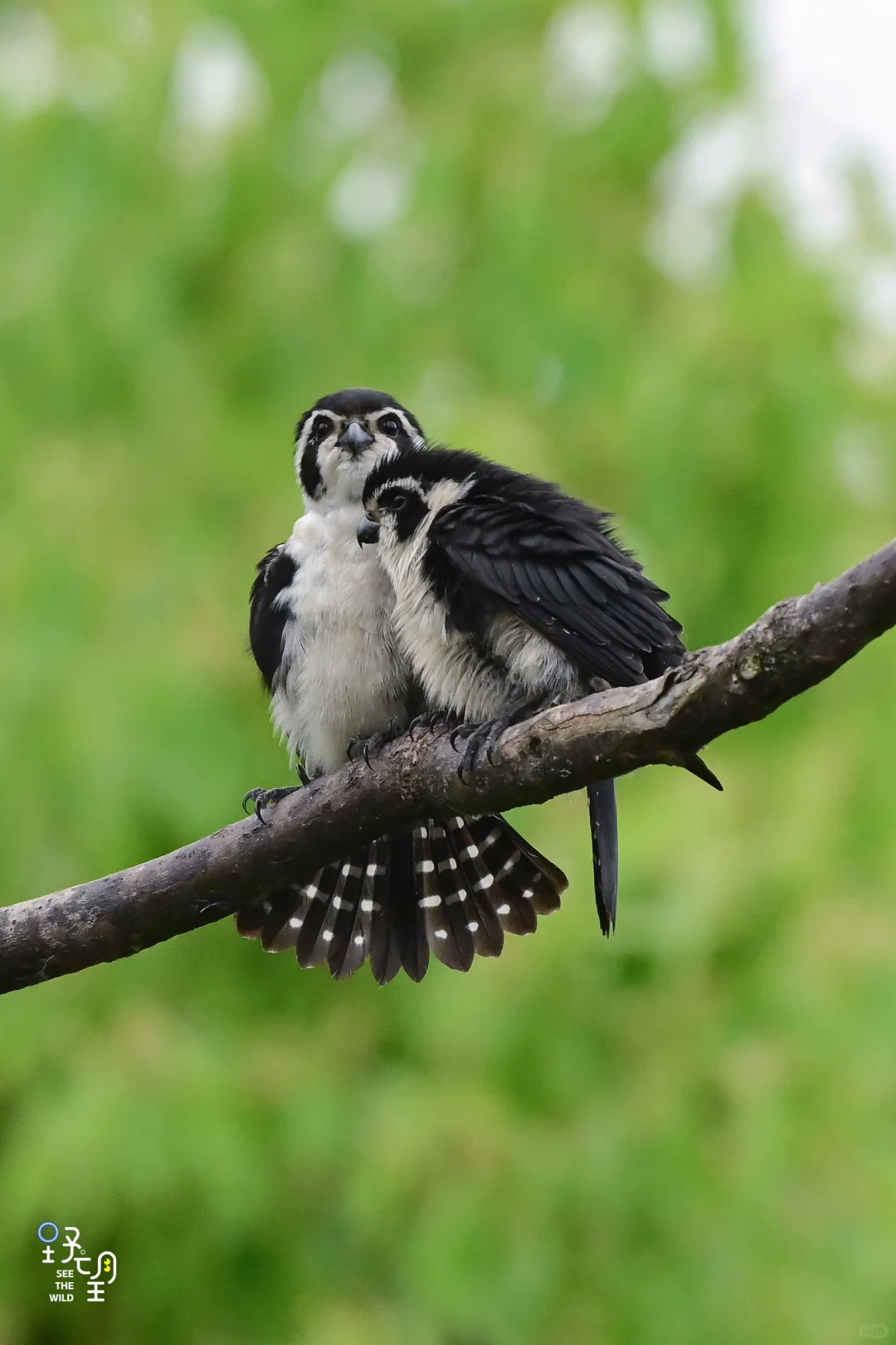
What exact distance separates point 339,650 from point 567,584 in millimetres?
813

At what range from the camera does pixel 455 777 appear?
9.34 ft

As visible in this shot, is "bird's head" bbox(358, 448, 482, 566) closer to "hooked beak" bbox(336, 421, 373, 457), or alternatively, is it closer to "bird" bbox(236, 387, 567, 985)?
"bird" bbox(236, 387, 567, 985)

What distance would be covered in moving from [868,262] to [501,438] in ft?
5.22

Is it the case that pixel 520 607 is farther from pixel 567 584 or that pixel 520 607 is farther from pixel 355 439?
pixel 355 439

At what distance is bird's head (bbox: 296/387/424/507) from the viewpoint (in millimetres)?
4211

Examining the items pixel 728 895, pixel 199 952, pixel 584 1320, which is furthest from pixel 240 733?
pixel 584 1320

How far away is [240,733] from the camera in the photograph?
536cm

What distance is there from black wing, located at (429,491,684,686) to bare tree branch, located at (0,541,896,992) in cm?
38

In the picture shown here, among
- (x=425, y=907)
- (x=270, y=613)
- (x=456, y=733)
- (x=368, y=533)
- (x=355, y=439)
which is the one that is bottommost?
(x=456, y=733)

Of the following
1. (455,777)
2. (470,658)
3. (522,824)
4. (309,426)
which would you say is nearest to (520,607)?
(470,658)

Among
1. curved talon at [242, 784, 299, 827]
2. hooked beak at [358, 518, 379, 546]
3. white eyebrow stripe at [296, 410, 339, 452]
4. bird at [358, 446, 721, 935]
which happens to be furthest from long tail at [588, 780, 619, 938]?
white eyebrow stripe at [296, 410, 339, 452]

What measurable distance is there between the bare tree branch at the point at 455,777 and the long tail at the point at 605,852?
1.49ft

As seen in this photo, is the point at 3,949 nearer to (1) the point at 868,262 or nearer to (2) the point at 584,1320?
(2) the point at 584,1320

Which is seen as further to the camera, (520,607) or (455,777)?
(520,607)
